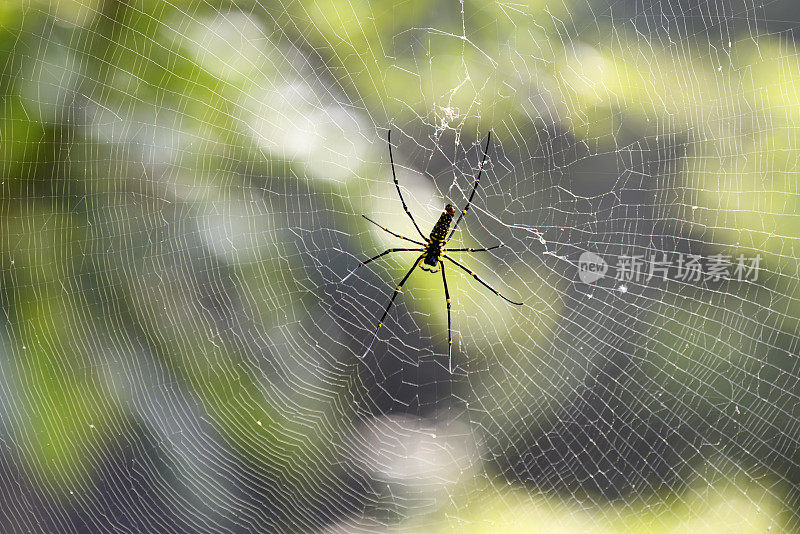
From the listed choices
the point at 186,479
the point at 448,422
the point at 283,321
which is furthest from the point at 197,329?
the point at 448,422

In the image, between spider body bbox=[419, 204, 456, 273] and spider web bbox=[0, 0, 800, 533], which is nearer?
spider body bbox=[419, 204, 456, 273]

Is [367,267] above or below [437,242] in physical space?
below

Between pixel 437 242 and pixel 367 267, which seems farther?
pixel 367 267

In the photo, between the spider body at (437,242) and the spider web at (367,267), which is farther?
the spider web at (367,267)

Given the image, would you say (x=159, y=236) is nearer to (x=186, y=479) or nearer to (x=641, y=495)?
(x=186, y=479)
